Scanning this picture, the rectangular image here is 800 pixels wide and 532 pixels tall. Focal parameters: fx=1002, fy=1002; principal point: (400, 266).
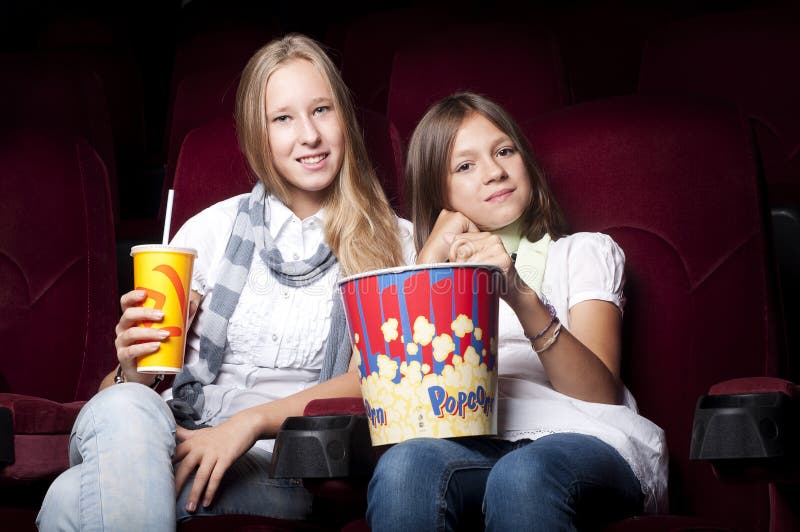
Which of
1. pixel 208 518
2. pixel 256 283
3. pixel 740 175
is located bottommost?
pixel 208 518

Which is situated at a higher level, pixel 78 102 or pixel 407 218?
pixel 78 102

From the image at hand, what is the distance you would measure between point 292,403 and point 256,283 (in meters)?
0.27

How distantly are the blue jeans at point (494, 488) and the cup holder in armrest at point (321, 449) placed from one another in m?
0.03

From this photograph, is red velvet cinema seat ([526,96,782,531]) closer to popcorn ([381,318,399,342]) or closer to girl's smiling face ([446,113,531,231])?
girl's smiling face ([446,113,531,231])

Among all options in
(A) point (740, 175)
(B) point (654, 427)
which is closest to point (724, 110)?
(A) point (740, 175)

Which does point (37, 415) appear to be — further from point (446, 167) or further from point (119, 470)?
point (446, 167)

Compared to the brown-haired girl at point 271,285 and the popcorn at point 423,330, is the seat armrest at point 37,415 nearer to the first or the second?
the brown-haired girl at point 271,285

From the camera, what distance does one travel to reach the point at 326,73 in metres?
1.46

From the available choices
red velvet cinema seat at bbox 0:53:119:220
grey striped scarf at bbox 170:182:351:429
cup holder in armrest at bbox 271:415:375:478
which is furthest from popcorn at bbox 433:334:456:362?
red velvet cinema seat at bbox 0:53:119:220

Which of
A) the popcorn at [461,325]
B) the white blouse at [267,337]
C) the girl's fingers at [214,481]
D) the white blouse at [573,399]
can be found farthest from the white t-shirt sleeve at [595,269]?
the girl's fingers at [214,481]

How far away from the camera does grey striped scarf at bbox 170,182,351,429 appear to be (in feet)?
4.34

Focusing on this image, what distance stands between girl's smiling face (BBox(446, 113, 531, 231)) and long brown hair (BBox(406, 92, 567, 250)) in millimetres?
11

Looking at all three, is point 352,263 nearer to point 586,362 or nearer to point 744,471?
point 586,362

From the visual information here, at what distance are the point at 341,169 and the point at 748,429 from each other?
0.78 metres
